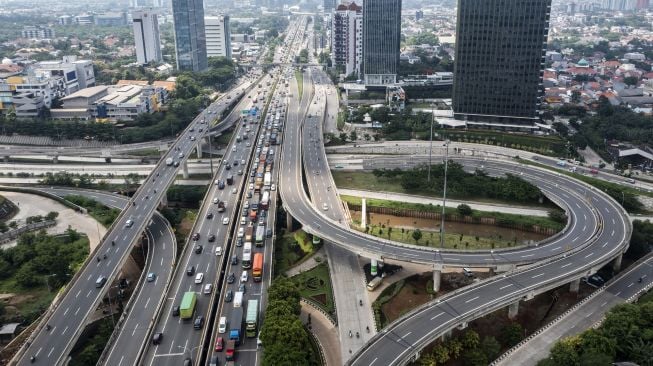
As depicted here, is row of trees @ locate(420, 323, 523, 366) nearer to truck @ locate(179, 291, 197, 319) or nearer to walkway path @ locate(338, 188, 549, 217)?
truck @ locate(179, 291, 197, 319)

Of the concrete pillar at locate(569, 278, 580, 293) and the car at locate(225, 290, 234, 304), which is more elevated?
the car at locate(225, 290, 234, 304)

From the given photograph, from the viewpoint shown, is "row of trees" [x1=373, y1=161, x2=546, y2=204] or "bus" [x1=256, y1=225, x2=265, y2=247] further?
"row of trees" [x1=373, y1=161, x2=546, y2=204]

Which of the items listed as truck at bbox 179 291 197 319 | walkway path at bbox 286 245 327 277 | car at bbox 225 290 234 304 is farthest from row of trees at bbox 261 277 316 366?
walkway path at bbox 286 245 327 277

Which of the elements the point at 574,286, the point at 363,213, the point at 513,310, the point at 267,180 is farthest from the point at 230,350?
the point at 267,180

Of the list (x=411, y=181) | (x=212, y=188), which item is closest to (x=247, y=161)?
(x=212, y=188)

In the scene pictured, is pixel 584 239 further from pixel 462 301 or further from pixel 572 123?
pixel 572 123
